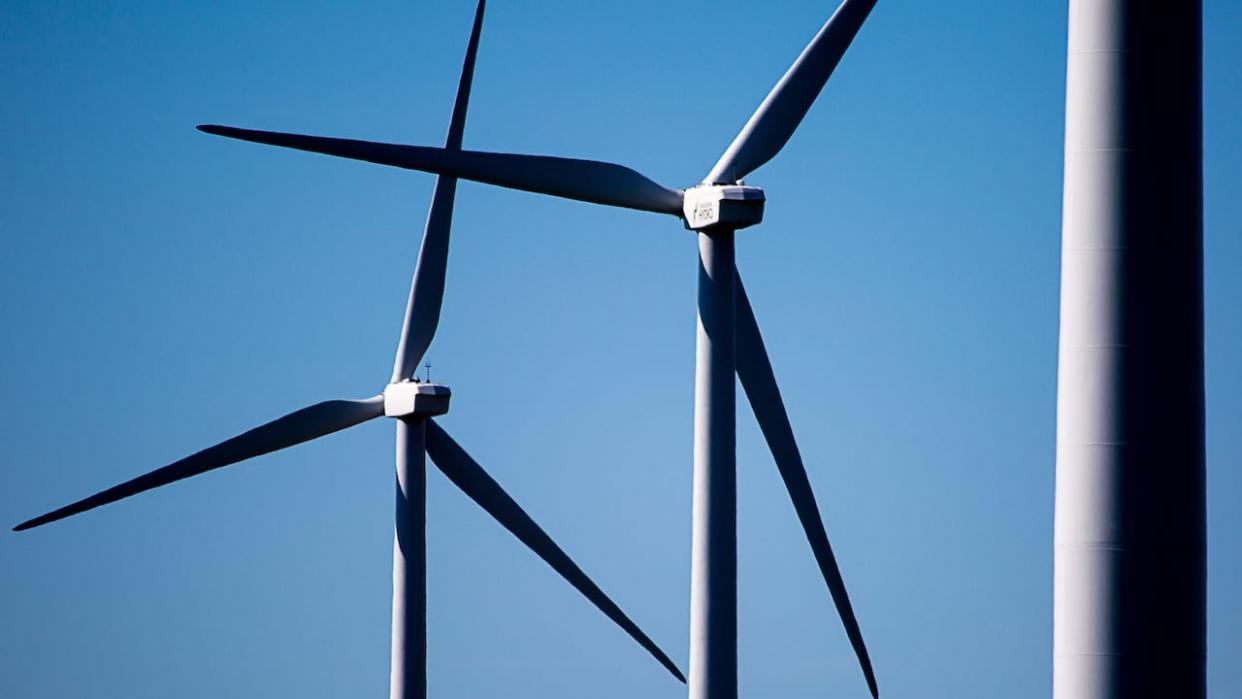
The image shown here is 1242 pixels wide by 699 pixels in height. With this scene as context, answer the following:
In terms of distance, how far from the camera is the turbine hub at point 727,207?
123 ft

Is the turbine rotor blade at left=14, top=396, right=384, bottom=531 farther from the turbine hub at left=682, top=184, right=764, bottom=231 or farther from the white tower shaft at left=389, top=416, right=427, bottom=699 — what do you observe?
the turbine hub at left=682, top=184, right=764, bottom=231

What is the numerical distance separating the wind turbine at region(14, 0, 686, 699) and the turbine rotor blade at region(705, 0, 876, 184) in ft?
44.4

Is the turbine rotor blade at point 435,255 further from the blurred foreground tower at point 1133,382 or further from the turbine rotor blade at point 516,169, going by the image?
the blurred foreground tower at point 1133,382

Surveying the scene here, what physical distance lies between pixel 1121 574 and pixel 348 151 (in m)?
21.8

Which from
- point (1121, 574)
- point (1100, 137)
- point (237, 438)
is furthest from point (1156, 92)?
point (237, 438)

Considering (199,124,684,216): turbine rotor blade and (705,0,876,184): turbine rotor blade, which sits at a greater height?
(705,0,876,184): turbine rotor blade

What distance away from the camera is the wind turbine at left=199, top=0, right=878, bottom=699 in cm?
3638

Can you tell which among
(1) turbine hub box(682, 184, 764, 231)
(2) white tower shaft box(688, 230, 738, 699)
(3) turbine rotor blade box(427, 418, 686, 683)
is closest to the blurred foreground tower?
(2) white tower shaft box(688, 230, 738, 699)

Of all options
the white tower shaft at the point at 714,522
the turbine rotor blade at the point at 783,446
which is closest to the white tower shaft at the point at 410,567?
the turbine rotor blade at the point at 783,446

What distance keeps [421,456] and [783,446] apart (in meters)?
17.3

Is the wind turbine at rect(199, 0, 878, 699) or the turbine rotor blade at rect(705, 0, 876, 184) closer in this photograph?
the wind turbine at rect(199, 0, 878, 699)

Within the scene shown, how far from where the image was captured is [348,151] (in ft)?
106

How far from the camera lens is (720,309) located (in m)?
37.3

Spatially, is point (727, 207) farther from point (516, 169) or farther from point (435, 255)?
point (435, 255)
